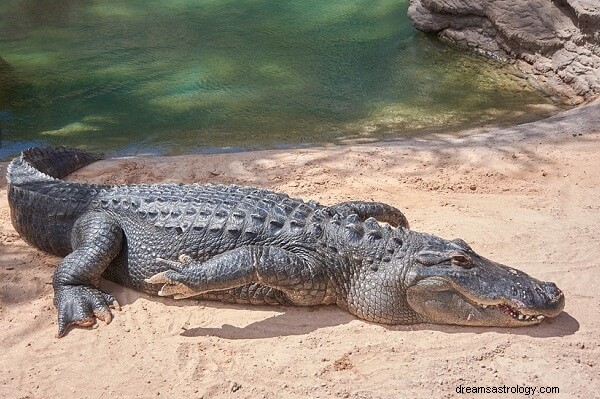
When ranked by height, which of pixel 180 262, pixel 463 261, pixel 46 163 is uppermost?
pixel 463 261

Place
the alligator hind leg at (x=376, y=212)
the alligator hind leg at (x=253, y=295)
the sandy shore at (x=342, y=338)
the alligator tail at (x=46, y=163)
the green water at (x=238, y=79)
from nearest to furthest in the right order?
1. the sandy shore at (x=342, y=338)
2. the alligator hind leg at (x=253, y=295)
3. the alligator hind leg at (x=376, y=212)
4. the alligator tail at (x=46, y=163)
5. the green water at (x=238, y=79)

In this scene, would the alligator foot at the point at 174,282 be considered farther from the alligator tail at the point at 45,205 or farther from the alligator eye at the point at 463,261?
the alligator eye at the point at 463,261

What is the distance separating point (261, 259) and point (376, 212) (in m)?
1.27

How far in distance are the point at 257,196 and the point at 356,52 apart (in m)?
7.03

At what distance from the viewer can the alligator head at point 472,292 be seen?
371 cm

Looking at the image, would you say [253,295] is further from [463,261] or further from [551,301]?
[551,301]

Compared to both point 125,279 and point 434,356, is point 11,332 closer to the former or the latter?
point 125,279

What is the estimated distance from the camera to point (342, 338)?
388 cm

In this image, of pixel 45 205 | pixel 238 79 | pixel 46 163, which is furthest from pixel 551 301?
pixel 238 79

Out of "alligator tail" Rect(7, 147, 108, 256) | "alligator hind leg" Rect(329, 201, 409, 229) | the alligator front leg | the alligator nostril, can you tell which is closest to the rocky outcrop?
"alligator hind leg" Rect(329, 201, 409, 229)

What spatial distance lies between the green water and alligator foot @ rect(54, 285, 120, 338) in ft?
12.3

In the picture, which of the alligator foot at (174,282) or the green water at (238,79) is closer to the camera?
the alligator foot at (174,282)

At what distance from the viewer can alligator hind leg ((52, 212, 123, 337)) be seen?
415 cm

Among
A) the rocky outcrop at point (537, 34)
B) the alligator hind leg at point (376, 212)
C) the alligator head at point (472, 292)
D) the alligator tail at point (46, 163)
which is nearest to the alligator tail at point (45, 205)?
the alligator tail at point (46, 163)
